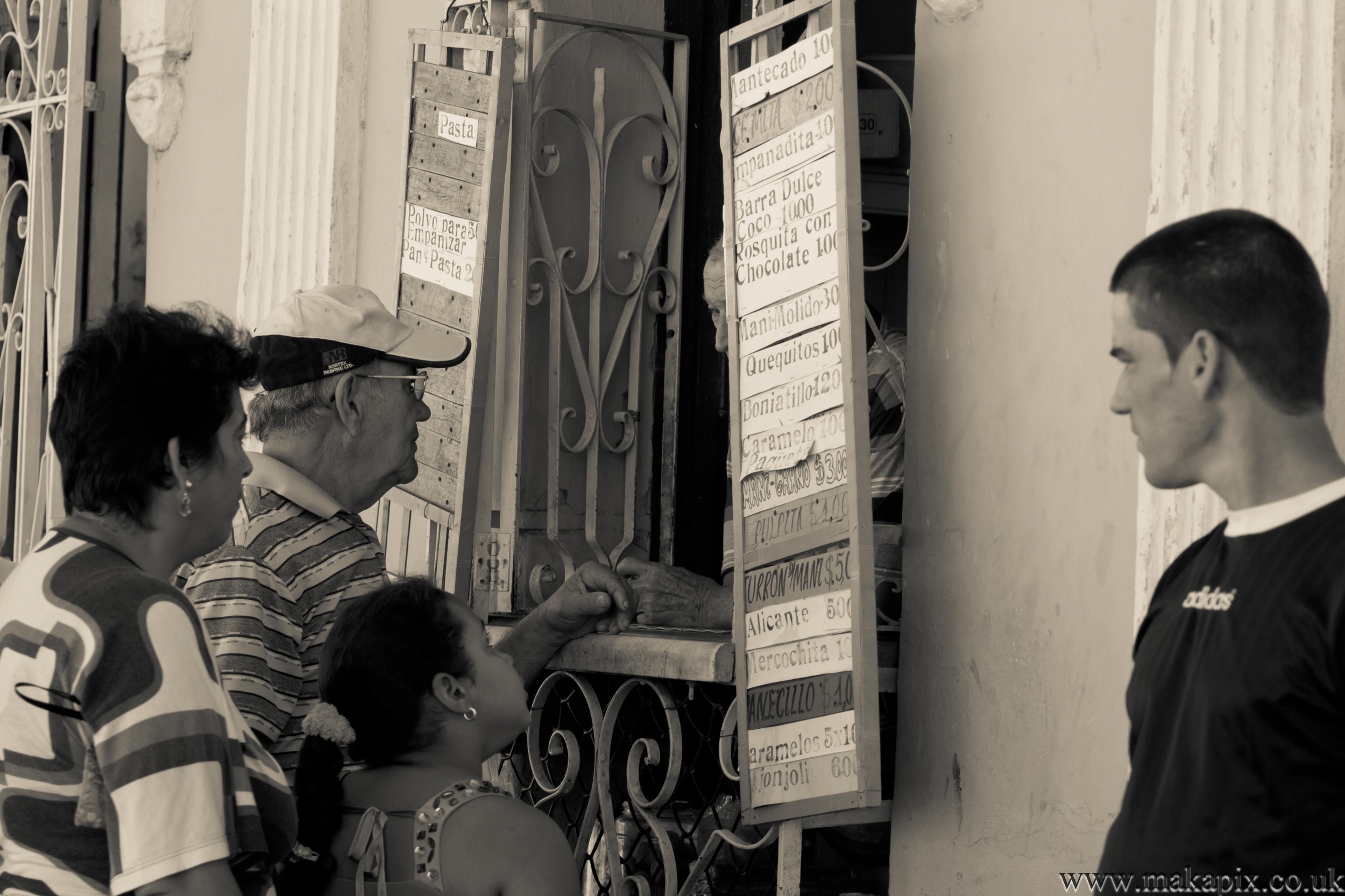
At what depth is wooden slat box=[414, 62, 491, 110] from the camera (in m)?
3.90

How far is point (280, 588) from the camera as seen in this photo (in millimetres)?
2555

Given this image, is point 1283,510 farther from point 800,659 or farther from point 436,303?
point 436,303

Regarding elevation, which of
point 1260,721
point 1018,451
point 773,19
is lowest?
point 1018,451

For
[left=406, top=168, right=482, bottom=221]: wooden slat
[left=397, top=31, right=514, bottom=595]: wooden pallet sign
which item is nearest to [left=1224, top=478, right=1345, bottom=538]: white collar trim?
[left=397, top=31, right=514, bottom=595]: wooden pallet sign

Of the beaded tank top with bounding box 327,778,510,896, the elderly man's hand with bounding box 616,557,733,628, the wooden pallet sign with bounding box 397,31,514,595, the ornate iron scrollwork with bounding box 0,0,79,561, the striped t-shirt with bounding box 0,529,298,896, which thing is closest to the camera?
the striped t-shirt with bounding box 0,529,298,896

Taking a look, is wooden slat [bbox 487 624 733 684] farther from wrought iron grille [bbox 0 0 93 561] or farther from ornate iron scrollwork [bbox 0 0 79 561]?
ornate iron scrollwork [bbox 0 0 79 561]

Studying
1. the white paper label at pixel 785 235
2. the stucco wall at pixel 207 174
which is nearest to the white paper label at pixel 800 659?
the white paper label at pixel 785 235

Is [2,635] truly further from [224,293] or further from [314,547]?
[224,293]

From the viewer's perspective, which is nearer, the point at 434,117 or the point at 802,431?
the point at 802,431

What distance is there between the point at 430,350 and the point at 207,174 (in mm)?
2486

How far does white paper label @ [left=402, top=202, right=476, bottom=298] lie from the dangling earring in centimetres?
197

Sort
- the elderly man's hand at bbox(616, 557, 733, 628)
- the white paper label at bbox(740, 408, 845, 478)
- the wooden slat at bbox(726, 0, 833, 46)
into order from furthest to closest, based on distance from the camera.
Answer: the elderly man's hand at bbox(616, 557, 733, 628)
the wooden slat at bbox(726, 0, 833, 46)
the white paper label at bbox(740, 408, 845, 478)

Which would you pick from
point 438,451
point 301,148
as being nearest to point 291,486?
point 438,451

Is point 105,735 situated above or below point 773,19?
below
